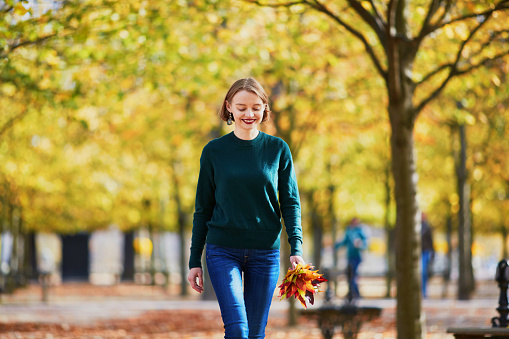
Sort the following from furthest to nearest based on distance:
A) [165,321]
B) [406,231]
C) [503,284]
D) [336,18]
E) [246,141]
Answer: [165,321]
[406,231]
[336,18]
[503,284]
[246,141]

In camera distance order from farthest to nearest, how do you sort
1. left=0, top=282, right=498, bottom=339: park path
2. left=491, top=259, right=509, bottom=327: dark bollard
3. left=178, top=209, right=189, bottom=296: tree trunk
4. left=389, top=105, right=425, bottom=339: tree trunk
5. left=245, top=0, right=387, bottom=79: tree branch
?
left=178, top=209, right=189, bottom=296: tree trunk
left=0, top=282, right=498, bottom=339: park path
left=389, top=105, right=425, bottom=339: tree trunk
left=245, top=0, right=387, bottom=79: tree branch
left=491, top=259, right=509, bottom=327: dark bollard

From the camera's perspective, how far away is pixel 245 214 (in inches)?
170

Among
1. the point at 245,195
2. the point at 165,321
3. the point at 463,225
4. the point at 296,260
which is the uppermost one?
the point at 463,225

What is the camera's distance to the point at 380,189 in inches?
1163

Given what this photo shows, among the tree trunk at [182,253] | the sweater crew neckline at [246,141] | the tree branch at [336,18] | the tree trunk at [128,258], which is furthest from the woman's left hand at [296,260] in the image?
the tree trunk at [128,258]

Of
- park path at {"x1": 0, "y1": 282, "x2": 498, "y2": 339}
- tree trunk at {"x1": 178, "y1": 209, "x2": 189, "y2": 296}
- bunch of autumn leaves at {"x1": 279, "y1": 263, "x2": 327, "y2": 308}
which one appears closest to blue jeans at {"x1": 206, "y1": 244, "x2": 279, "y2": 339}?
bunch of autumn leaves at {"x1": 279, "y1": 263, "x2": 327, "y2": 308}

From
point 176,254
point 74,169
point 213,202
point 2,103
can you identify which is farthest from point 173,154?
point 176,254

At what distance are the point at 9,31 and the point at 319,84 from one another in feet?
24.5

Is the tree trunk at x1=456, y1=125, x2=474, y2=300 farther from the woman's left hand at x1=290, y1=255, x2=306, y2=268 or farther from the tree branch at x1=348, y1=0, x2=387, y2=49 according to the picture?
the woman's left hand at x1=290, y1=255, x2=306, y2=268

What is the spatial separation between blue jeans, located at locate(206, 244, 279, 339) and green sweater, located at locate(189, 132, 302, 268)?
0.06 metres

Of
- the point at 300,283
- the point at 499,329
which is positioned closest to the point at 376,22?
the point at 499,329

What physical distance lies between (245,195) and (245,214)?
10 cm

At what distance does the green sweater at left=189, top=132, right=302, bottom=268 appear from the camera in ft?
14.1

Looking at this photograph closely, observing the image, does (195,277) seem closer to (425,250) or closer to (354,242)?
(354,242)
